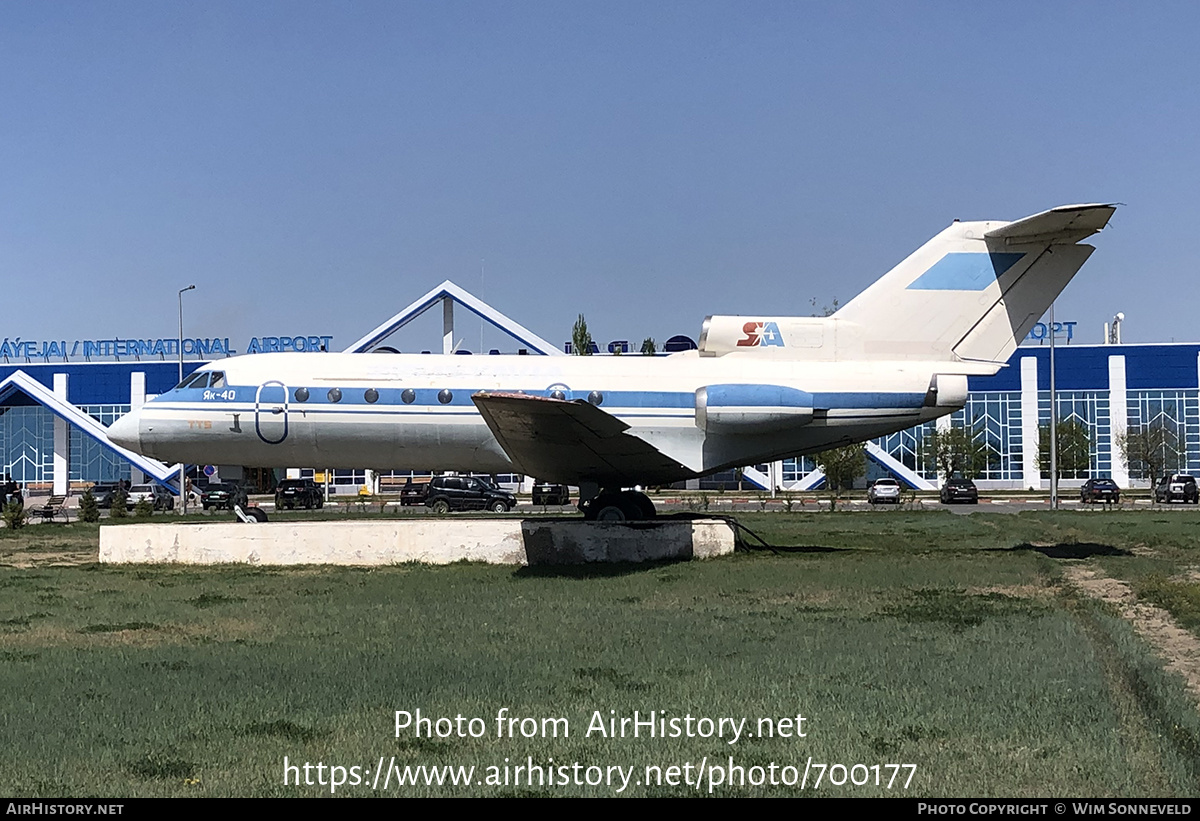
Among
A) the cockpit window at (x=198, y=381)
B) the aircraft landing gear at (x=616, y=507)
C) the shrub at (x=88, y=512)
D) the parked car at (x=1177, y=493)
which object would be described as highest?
the cockpit window at (x=198, y=381)

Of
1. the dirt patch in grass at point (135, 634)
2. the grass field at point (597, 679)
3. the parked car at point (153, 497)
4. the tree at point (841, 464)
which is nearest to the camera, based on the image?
the grass field at point (597, 679)

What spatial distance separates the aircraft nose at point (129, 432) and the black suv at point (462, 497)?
23524 millimetres

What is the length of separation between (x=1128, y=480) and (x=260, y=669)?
231 feet

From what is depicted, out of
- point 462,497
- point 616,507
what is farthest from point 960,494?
point 616,507

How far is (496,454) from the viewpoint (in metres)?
20.8

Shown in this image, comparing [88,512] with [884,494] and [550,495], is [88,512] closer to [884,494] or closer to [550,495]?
[550,495]

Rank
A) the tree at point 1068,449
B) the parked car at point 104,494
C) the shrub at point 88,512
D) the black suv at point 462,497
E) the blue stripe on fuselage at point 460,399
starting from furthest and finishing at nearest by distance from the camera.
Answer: the tree at point 1068,449, the parked car at point 104,494, the black suv at point 462,497, the shrub at point 88,512, the blue stripe on fuselage at point 460,399

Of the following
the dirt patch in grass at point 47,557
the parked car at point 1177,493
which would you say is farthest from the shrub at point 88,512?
the parked car at point 1177,493

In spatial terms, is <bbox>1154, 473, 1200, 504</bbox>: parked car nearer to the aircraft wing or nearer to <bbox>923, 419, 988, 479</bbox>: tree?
<bbox>923, 419, 988, 479</bbox>: tree

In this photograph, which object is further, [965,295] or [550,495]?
[550,495]

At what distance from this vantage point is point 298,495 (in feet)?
149

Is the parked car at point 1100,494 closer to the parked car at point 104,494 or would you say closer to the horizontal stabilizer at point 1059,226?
the horizontal stabilizer at point 1059,226

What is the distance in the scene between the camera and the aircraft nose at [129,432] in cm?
2116

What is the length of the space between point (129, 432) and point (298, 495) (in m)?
24.7
